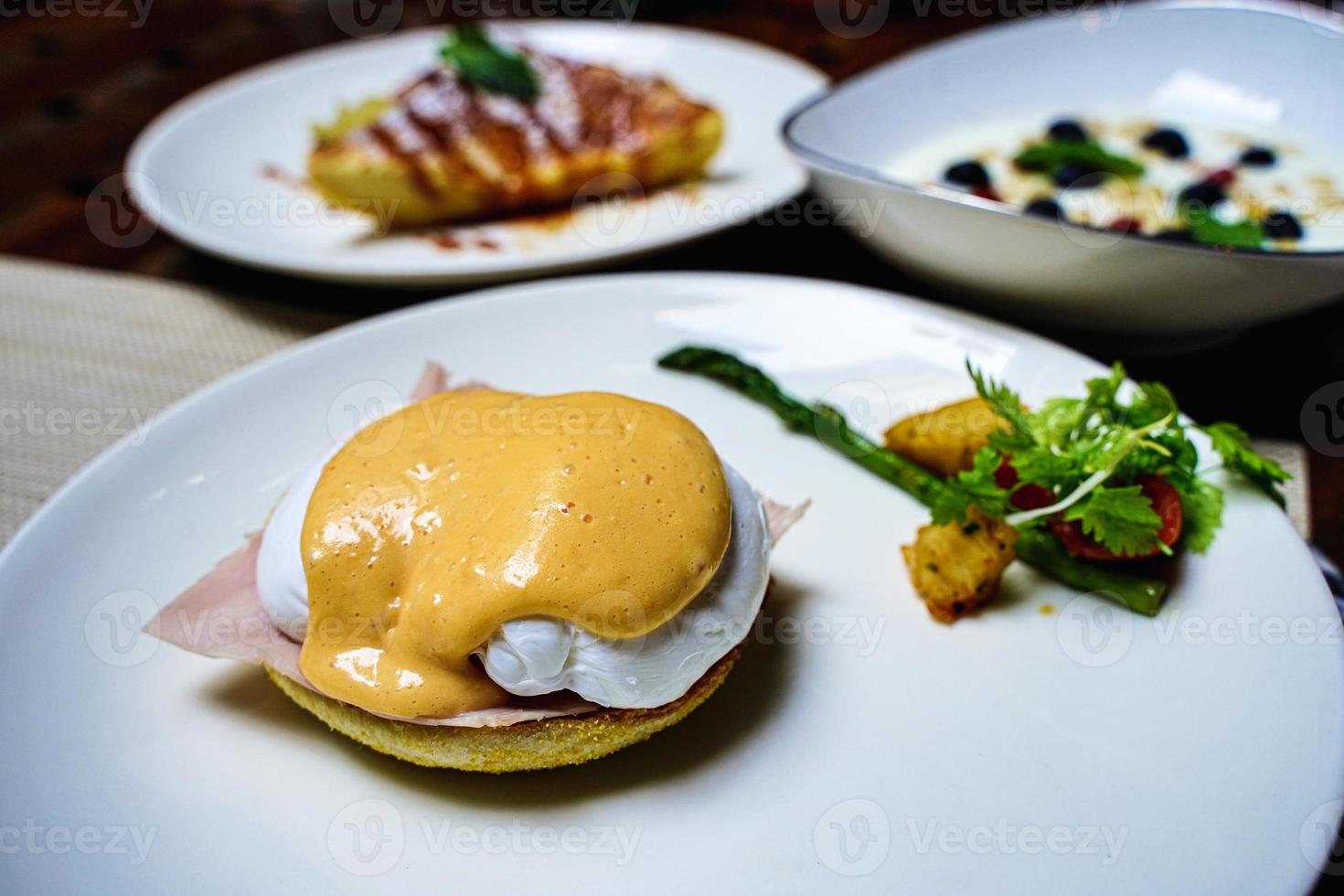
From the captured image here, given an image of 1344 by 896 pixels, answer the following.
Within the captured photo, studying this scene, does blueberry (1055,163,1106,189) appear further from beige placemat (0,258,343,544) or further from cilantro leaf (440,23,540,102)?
beige placemat (0,258,343,544)

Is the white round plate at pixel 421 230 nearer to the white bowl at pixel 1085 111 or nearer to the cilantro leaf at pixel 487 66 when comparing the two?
the white bowl at pixel 1085 111

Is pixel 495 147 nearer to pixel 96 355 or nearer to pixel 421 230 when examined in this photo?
pixel 421 230

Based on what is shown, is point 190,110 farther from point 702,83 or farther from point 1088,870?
point 1088,870

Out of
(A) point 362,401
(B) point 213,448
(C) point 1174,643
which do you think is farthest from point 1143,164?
(B) point 213,448

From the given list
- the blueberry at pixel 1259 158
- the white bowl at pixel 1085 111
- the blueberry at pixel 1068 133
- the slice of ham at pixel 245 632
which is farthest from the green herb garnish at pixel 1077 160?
the slice of ham at pixel 245 632

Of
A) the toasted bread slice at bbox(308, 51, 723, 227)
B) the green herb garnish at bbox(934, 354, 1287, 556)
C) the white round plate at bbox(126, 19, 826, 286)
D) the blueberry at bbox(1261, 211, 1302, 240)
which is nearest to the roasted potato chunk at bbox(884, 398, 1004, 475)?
the green herb garnish at bbox(934, 354, 1287, 556)

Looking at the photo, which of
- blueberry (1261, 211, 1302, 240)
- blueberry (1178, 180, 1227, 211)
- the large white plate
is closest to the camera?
the large white plate
